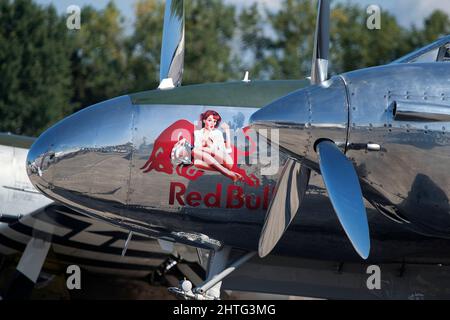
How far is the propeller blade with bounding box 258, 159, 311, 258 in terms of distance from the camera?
28.8ft

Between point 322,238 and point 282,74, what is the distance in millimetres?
23563

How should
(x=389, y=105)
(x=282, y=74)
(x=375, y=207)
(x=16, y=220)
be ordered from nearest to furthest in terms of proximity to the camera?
(x=389, y=105) → (x=375, y=207) → (x=16, y=220) → (x=282, y=74)

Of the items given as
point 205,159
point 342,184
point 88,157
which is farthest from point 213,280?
point 342,184

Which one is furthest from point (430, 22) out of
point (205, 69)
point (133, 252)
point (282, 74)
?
point (133, 252)

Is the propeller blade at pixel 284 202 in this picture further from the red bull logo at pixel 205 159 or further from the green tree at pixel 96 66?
the green tree at pixel 96 66

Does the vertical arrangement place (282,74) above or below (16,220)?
above

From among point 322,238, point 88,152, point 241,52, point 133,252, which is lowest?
point 133,252

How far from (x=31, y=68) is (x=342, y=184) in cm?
2672

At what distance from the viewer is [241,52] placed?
36125 mm

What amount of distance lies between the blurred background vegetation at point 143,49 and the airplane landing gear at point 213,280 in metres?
21.4

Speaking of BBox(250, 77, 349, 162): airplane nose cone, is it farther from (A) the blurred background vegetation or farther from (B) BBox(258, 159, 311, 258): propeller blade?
(A) the blurred background vegetation

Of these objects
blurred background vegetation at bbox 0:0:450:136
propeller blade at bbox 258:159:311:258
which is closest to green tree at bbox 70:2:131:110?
blurred background vegetation at bbox 0:0:450:136

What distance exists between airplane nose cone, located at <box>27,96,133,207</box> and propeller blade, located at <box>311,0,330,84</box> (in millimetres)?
1905
